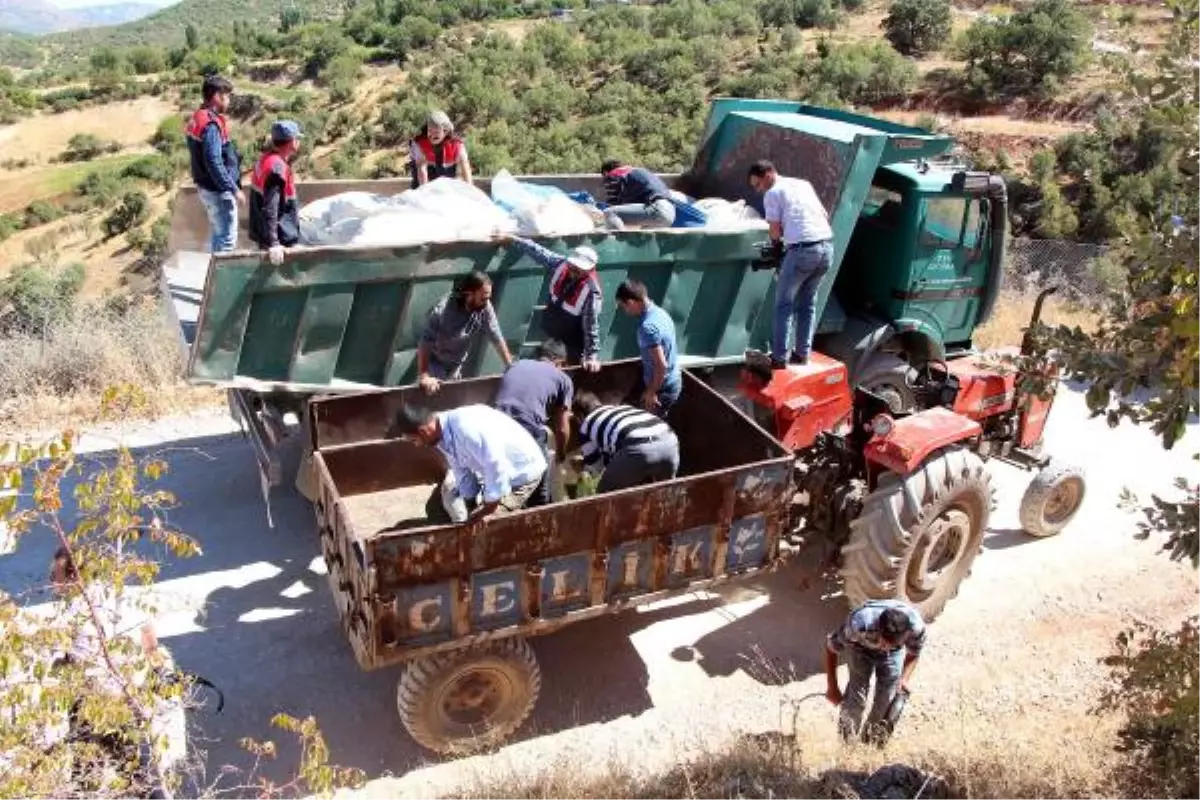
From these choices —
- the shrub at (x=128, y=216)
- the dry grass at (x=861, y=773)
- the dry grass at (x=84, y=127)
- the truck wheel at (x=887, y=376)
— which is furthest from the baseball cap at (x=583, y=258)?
the dry grass at (x=84, y=127)

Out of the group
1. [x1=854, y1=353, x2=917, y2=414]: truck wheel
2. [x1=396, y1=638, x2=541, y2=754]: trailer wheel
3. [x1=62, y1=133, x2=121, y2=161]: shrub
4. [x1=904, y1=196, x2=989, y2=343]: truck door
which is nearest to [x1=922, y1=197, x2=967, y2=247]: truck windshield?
[x1=904, y1=196, x2=989, y2=343]: truck door

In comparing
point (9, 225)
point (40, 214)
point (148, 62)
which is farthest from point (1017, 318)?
point (148, 62)

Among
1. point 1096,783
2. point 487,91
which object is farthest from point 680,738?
point 487,91

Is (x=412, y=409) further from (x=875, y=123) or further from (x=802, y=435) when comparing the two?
(x=875, y=123)

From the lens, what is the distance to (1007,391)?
754 centimetres

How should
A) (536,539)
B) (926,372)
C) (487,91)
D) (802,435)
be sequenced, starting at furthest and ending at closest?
(487,91), (926,372), (802,435), (536,539)

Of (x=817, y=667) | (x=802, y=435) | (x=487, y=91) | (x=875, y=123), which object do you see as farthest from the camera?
(x=487, y=91)

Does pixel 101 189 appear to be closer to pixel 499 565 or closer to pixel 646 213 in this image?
pixel 646 213

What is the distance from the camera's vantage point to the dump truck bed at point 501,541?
4.83m

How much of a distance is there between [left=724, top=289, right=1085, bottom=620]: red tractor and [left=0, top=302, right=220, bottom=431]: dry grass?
505cm

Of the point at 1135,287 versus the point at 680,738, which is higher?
the point at 1135,287

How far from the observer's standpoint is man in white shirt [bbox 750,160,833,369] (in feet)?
23.0

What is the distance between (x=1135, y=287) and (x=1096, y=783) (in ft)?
8.22

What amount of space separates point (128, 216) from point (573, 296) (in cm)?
2945
